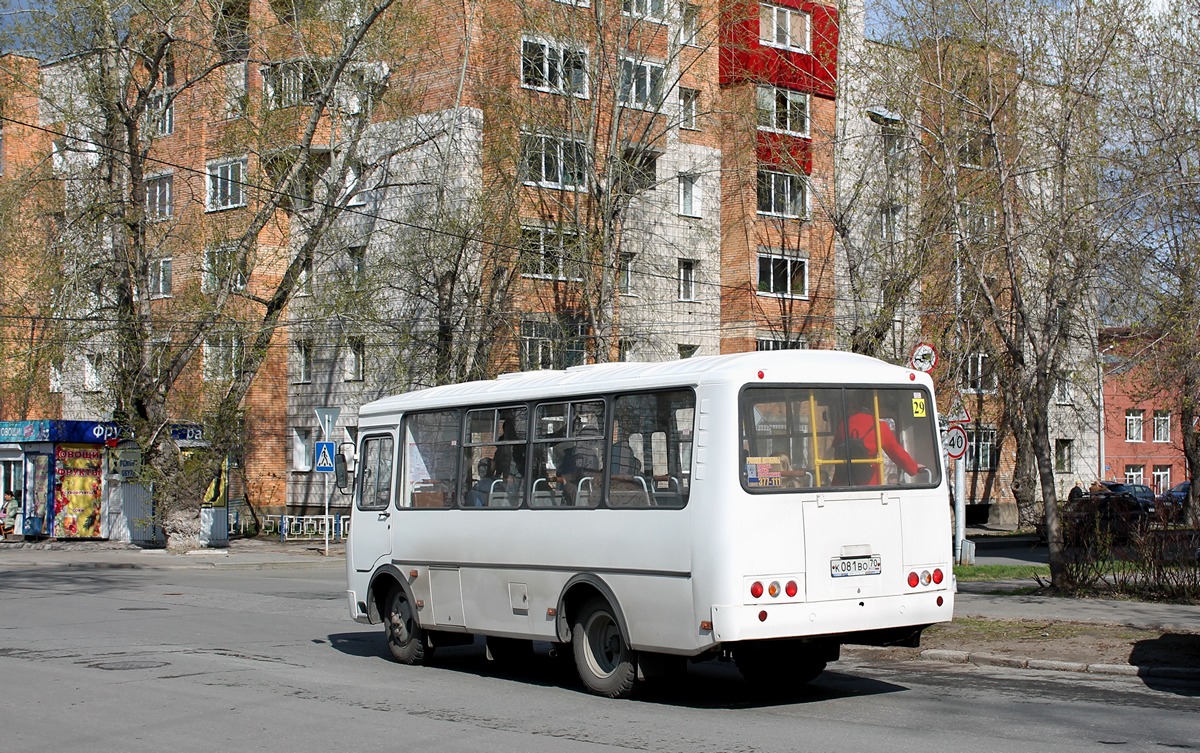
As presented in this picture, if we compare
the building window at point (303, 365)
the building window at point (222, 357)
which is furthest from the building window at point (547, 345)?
the building window at point (303, 365)

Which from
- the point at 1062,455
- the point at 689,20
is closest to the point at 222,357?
the point at 689,20

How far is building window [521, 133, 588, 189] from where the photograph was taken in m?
36.9

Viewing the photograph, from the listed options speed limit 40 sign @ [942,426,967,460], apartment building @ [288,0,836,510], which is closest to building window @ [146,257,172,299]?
apartment building @ [288,0,836,510]

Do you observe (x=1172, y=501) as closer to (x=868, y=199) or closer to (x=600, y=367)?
(x=600, y=367)

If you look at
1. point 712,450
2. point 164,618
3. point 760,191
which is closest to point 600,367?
point 712,450

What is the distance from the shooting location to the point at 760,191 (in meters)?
42.4

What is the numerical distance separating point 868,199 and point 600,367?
75.8 feet

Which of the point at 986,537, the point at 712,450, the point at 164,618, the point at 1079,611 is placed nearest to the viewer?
the point at 712,450

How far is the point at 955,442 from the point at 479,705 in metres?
13.5

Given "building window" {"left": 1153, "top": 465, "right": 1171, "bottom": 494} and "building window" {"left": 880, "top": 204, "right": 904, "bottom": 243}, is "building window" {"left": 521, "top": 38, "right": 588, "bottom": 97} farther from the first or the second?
"building window" {"left": 1153, "top": 465, "right": 1171, "bottom": 494}

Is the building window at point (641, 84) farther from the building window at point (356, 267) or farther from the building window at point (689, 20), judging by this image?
the building window at point (356, 267)

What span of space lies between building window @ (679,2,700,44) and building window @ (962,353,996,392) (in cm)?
1492

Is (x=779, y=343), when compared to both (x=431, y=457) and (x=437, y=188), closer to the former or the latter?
(x=437, y=188)

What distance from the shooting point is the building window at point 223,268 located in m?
34.3
